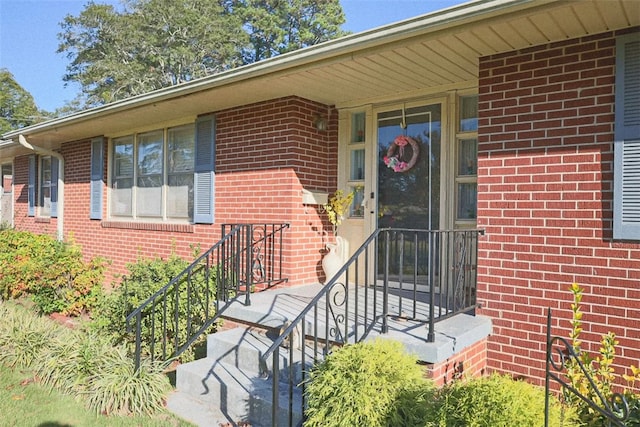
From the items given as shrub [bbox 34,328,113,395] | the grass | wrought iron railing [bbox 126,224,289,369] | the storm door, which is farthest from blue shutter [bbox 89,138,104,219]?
the storm door

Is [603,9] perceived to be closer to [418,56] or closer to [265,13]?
[418,56]

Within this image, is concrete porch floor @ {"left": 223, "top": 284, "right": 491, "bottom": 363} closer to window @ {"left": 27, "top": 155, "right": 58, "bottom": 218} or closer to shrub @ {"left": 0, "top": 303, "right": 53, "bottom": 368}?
shrub @ {"left": 0, "top": 303, "right": 53, "bottom": 368}

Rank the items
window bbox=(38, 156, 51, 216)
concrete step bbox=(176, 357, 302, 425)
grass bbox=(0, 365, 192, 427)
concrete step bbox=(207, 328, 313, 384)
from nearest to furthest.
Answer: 1. concrete step bbox=(176, 357, 302, 425)
2. grass bbox=(0, 365, 192, 427)
3. concrete step bbox=(207, 328, 313, 384)
4. window bbox=(38, 156, 51, 216)

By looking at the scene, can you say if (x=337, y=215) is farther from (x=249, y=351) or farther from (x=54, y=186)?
(x=54, y=186)

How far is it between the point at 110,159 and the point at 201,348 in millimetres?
4656

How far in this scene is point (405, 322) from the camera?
3.73m

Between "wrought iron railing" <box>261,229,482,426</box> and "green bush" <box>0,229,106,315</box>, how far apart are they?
400 centimetres

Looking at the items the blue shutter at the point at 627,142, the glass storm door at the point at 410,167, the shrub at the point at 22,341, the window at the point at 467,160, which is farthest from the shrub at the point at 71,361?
the blue shutter at the point at 627,142

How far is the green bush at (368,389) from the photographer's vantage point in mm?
2426

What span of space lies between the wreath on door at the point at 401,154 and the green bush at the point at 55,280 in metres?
4.72

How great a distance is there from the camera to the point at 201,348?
4.80m

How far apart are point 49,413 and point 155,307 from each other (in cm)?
138

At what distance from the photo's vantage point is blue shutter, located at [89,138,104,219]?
801cm

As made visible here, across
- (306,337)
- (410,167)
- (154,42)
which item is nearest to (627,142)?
(410,167)
